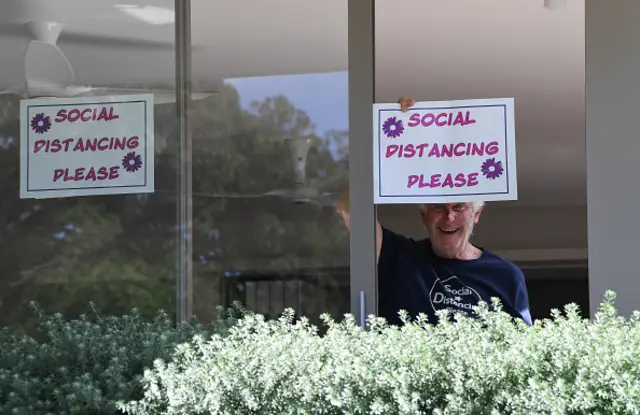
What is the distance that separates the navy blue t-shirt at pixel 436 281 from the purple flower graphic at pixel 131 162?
1.33 m

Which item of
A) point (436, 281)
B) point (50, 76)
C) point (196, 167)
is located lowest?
point (436, 281)

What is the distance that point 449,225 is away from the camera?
510 cm

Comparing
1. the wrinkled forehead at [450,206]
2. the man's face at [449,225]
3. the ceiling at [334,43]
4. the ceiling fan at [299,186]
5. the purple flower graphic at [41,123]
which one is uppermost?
the ceiling at [334,43]

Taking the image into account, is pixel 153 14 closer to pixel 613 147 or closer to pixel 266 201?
pixel 266 201

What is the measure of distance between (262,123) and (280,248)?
0.80 m

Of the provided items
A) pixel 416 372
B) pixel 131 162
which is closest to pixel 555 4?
pixel 131 162

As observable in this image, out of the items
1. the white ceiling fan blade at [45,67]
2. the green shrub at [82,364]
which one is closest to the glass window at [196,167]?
the white ceiling fan blade at [45,67]

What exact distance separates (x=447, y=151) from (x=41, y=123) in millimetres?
2146

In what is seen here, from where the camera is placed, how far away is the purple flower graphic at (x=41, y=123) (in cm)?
539

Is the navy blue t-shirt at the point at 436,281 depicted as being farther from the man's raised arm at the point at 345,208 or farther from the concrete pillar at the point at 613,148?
the concrete pillar at the point at 613,148

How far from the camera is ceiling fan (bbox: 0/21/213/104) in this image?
581cm

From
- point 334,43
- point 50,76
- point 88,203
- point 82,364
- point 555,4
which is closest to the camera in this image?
point 82,364

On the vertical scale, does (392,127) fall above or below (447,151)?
above

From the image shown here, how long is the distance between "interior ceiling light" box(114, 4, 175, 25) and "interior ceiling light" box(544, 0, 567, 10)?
2287mm
